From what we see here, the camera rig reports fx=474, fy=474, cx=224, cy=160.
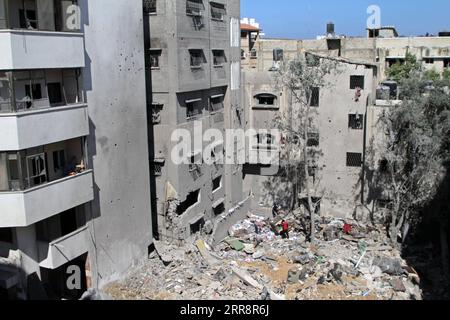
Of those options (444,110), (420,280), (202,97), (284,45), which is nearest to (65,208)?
(202,97)

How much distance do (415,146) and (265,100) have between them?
9.13 metres

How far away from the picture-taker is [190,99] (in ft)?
69.3

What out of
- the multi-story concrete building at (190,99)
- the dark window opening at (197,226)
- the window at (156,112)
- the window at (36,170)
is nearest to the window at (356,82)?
the multi-story concrete building at (190,99)

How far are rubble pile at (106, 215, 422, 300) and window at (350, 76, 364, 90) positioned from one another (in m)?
7.26

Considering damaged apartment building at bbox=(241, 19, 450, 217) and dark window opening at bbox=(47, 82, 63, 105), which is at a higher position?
dark window opening at bbox=(47, 82, 63, 105)

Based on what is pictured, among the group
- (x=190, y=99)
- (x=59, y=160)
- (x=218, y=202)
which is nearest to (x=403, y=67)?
(x=218, y=202)

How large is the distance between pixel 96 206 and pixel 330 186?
48.7 feet

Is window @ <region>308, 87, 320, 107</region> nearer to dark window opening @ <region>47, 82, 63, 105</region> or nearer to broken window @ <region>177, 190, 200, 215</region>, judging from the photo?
broken window @ <region>177, 190, 200, 215</region>

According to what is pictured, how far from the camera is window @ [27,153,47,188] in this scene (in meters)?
12.5

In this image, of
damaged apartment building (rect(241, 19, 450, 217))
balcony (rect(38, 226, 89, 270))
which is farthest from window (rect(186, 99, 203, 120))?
balcony (rect(38, 226, 89, 270))

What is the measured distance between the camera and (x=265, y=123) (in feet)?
88.9

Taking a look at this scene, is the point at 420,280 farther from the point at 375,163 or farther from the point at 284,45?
the point at 284,45

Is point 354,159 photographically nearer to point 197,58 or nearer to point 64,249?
point 197,58

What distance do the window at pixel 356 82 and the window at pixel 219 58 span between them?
6735mm
